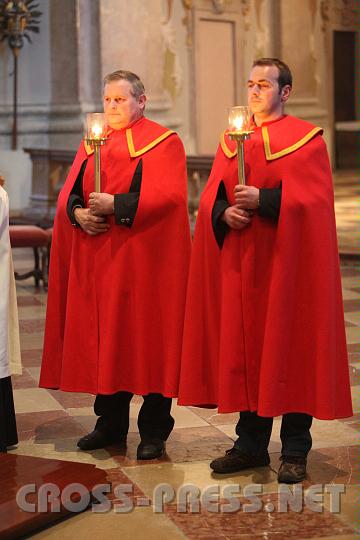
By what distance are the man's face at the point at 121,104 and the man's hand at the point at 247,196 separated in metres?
0.81

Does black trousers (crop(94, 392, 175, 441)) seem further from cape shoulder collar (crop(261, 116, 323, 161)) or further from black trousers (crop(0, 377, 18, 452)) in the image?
cape shoulder collar (crop(261, 116, 323, 161))

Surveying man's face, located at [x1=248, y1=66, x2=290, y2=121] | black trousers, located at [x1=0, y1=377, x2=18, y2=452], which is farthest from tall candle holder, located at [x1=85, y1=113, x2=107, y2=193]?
black trousers, located at [x1=0, y1=377, x2=18, y2=452]

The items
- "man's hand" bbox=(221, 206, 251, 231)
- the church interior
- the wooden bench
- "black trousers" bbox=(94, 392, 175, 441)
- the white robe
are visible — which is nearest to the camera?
the church interior

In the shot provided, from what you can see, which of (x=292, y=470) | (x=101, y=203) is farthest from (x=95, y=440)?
(x=101, y=203)

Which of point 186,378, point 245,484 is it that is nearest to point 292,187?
point 186,378

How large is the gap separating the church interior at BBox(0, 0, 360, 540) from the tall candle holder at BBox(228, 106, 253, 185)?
146 cm

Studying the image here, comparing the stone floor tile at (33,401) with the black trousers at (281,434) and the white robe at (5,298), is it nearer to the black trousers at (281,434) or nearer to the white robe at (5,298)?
the white robe at (5,298)

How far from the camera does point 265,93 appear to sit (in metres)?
4.49

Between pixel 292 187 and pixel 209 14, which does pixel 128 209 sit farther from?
pixel 209 14

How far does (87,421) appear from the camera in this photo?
5551mm

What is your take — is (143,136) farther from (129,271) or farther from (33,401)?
(33,401)

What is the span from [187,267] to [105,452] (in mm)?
981

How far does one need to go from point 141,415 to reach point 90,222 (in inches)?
38.8

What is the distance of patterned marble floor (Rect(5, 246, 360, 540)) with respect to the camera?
3.92 metres
